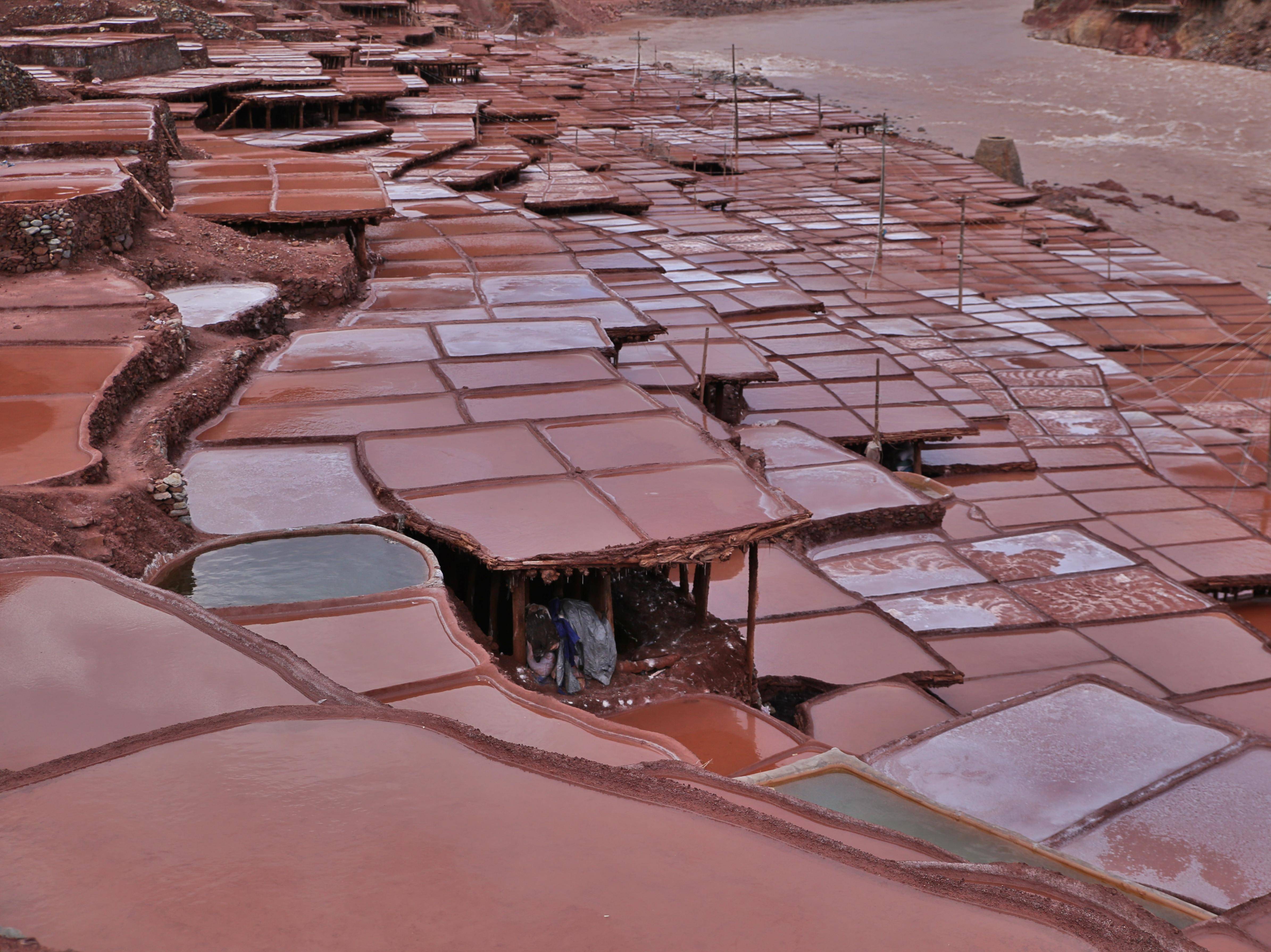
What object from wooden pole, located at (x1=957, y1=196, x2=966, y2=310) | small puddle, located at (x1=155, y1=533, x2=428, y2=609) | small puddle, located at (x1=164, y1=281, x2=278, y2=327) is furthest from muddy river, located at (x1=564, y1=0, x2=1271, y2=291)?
small puddle, located at (x1=155, y1=533, x2=428, y2=609)

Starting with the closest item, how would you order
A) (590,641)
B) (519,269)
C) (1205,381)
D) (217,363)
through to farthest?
(590,641), (217,363), (519,269), (1205,381)

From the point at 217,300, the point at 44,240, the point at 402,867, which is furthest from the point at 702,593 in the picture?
the point at 44,240

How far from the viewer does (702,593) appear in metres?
5.17

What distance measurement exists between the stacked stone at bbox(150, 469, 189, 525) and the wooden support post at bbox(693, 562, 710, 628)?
2303 mm

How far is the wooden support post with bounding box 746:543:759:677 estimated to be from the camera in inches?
187

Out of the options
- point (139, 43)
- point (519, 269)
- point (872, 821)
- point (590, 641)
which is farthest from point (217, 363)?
point (139, 43)

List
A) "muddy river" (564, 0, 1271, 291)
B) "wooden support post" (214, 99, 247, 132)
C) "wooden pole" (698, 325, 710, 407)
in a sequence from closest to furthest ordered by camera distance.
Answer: "wooden pole" (698, 325, 710, 407)
"wooden support post" (214, 99, 247, 132)
"muddy river" (564, 0, 1271, 291)

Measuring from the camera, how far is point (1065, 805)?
417 cm

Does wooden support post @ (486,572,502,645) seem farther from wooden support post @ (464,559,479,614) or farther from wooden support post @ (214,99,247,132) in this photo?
wooden support post @ (214,99,247,132)

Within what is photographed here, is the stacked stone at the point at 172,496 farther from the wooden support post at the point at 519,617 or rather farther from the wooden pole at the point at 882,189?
the wooden pole at the point at 882,189

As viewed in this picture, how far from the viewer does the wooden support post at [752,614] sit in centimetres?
476

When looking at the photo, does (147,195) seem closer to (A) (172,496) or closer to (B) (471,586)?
(A) (172,496)

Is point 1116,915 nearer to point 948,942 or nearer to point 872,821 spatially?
point 948,942

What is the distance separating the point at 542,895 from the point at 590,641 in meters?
2.81
